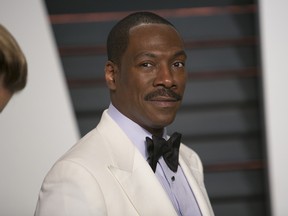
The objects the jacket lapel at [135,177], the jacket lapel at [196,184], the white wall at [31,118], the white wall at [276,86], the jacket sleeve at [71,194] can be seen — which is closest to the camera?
the jacket sleeve at [71,194]

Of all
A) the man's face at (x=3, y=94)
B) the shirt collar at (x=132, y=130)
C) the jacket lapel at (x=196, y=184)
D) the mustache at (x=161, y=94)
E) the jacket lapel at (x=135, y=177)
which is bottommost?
the jacket lapel at (x=196, y=184)

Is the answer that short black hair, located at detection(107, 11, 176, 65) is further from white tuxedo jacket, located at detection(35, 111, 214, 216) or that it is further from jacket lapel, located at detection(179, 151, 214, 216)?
jacket lapel, located at detection(179, 151, 214, 216)

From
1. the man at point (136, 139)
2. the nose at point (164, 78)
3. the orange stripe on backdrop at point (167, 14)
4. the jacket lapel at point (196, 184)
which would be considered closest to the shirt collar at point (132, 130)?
the man at point (136, 139)

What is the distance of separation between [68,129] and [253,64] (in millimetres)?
1216

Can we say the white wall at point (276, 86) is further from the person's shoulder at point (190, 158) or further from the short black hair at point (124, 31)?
the short black hair at point (124, 31)

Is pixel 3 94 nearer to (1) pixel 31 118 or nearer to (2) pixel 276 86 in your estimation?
(1) pixel 31 118

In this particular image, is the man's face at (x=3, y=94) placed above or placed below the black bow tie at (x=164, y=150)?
above

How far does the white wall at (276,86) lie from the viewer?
310 cm

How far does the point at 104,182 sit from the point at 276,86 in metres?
1.79

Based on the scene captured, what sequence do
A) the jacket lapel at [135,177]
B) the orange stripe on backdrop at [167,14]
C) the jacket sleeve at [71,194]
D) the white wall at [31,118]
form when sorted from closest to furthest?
the jacket sleeve at [71,194], the jacket lapel at [135,177], the white wall at [31,118], the orange stripe on backdrop at [167,14]

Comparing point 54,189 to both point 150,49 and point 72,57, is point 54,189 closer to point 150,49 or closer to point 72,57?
point 150,49

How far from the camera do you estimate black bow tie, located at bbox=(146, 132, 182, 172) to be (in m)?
1.77

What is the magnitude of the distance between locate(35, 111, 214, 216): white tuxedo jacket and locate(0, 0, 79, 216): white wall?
48.1 inches

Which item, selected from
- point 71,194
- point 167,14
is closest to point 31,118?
point 167,14
